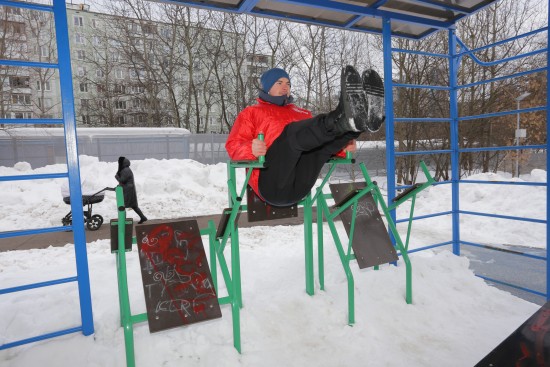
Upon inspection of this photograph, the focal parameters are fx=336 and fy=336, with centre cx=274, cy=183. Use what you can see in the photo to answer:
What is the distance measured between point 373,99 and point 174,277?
1597 millimetres

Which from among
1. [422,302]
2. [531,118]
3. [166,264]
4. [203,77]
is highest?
[203,77]

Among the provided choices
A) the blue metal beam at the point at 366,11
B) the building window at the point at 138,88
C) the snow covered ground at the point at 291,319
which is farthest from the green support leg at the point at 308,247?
the building window at the point at 138,88

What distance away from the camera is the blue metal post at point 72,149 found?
6.84 ft

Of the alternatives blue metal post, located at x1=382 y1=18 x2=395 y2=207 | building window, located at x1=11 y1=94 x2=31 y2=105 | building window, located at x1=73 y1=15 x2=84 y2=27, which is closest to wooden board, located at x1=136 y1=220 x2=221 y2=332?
blue metal post, located at x1=382 y1=18 x2=395 y2=207

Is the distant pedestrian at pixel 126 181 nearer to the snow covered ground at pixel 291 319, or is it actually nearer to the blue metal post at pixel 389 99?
the snow covered ground at pixel 291 319

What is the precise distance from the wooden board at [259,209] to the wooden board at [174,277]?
530 mm

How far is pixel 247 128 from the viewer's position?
2.50 m

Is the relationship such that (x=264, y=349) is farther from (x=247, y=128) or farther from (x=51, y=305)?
(x=51, y=305)

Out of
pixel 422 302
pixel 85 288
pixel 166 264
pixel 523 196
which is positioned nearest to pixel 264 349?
pixel 166 264

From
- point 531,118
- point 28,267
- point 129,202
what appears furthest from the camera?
point 531,118

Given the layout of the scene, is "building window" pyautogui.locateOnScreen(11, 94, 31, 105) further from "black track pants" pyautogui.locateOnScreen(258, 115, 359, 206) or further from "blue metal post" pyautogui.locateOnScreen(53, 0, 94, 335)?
"black track pants" pyautogui.locateOnScreen(258, 115, 359, 206)

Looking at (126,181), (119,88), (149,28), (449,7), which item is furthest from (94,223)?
(119,88)

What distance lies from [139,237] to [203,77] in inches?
634

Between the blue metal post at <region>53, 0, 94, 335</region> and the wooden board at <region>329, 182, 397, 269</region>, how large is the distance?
76.0 inches
